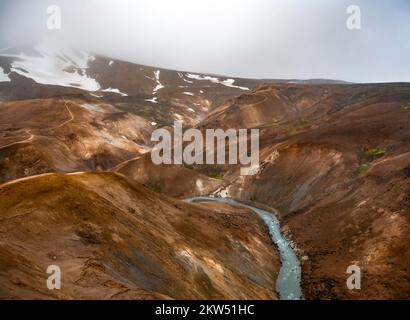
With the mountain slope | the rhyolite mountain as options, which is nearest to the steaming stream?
the rhyolite mountain

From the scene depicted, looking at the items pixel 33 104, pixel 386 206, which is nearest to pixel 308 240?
pixel 386 206

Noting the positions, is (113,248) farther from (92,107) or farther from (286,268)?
(92,107)

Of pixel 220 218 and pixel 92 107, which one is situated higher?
pixel 92 107

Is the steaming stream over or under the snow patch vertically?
under

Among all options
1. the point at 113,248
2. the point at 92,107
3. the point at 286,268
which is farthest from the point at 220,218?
the point at 92,107

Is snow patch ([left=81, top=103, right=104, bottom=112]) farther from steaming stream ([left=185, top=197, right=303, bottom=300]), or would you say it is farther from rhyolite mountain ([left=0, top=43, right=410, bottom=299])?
steaming stream ([left=185, top=197, right=303, bottom=300])

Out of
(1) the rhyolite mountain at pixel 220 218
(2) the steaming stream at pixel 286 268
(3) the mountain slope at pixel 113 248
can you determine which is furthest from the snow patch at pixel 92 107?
(3) the mountain slope at pixel 113 248

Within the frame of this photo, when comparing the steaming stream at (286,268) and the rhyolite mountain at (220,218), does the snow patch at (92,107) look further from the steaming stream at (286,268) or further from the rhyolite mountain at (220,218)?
the steaming stream at (286,268)

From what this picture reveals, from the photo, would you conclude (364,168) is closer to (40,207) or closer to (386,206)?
(386,206)

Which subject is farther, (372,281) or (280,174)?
(280,174)
